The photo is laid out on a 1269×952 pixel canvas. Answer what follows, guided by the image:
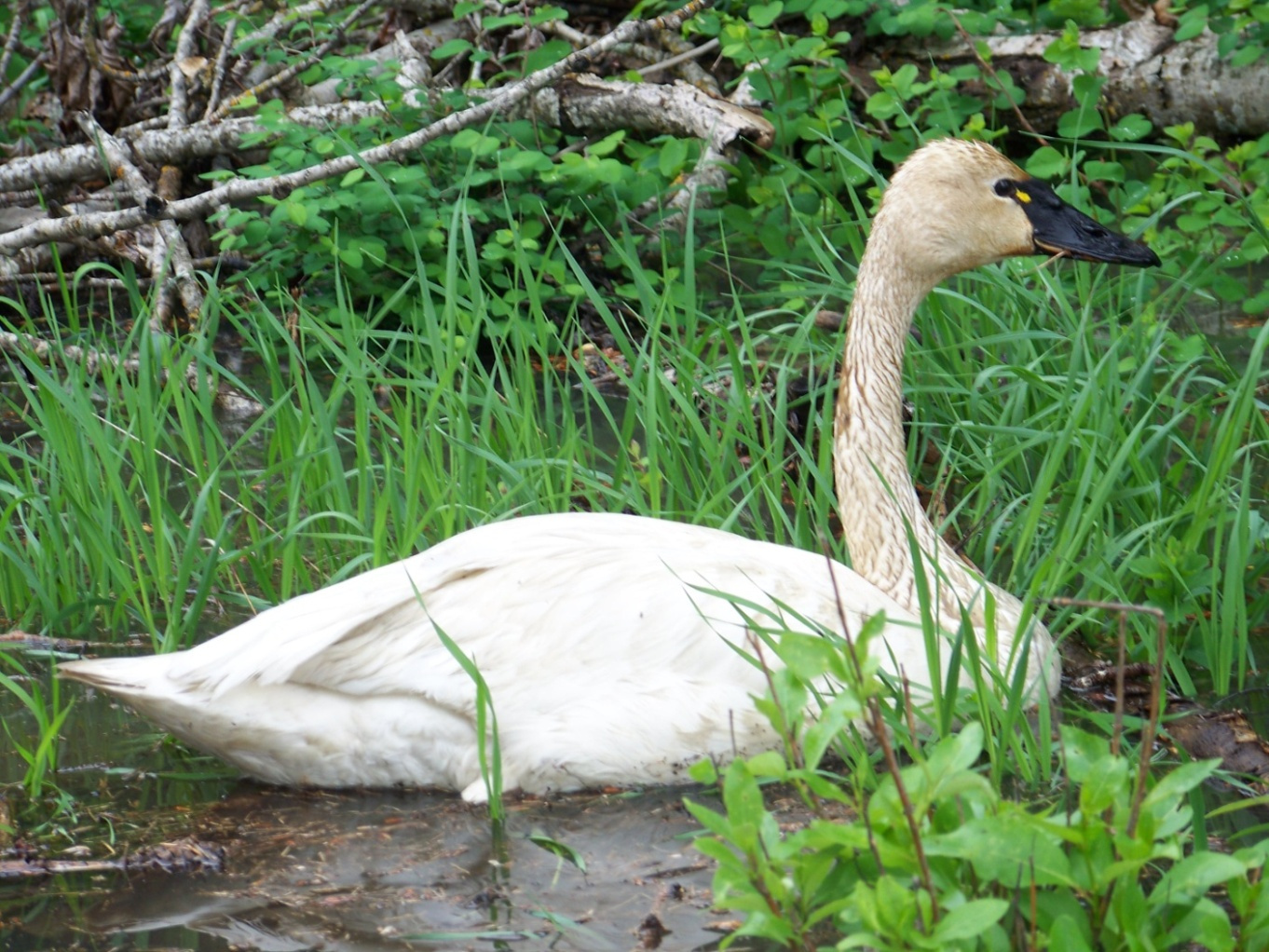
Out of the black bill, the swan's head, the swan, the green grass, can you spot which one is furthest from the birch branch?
the swan

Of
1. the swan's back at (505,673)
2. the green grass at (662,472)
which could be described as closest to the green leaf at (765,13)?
the green grass at (662,472)

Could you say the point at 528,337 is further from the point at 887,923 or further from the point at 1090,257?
the point at 887,923

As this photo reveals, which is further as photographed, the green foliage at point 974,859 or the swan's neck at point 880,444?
the swan's neck at point 880,444

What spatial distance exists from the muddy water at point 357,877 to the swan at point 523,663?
0.11 m

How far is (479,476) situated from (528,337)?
1.96 ft

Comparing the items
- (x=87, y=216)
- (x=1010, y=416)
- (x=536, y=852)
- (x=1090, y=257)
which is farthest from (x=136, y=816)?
(x=87, y=216)

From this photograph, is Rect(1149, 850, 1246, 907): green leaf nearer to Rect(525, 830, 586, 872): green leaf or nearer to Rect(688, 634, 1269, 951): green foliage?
Rect(688, 634, 1269, 951): green foliage

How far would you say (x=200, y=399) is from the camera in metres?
4.24

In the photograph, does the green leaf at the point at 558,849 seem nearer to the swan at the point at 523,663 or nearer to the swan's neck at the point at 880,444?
the swan at the point at 523,663

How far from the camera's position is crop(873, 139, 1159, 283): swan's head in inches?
163

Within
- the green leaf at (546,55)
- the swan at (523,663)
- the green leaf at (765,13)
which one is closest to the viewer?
the swan at (523,663)

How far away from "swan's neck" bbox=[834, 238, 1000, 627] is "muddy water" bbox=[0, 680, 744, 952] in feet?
2.91

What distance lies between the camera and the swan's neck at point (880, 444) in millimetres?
3838

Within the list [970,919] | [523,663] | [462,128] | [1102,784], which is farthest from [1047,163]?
[970,919]
